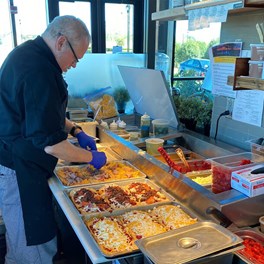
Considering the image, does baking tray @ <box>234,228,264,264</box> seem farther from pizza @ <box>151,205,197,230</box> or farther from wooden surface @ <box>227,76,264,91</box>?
wooden surface @ <box>227,76,264,91</box>

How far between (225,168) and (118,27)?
2.27 metres

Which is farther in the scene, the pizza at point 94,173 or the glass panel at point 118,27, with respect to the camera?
the glass panel at point 118,27

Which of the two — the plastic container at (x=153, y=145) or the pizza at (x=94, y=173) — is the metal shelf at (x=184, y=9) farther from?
the pizza at (x=94, y=173)

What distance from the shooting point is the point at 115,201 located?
4.88ft

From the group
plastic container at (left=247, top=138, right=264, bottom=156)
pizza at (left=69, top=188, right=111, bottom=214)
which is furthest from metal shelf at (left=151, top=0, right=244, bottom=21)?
pizza at (left=69, top=188, right=111, bottom=214)

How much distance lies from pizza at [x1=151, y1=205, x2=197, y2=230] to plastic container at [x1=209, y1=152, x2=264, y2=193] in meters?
0.17

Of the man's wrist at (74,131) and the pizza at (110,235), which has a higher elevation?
the man's wrist at (74,131)

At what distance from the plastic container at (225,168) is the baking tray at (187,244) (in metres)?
0.29

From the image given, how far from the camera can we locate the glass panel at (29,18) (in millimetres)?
2869

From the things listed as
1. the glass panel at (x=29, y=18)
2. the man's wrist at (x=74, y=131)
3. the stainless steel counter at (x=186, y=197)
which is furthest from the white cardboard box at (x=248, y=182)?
the glass panel at (x=29, y=18)

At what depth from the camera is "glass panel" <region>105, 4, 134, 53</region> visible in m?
3.11

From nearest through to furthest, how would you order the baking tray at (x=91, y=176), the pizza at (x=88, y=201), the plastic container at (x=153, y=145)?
1. the pizza at (x=88, y=201)
2. the baking tray at (x=91, y=176)
3. the plastic container at (x=153, y=145)

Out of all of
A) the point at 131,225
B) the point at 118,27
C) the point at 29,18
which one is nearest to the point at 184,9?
the point at 131,225

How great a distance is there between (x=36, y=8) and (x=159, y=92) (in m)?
1.52
